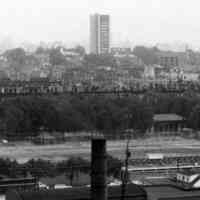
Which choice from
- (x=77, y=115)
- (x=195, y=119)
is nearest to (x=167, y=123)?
(x=195, y=119)

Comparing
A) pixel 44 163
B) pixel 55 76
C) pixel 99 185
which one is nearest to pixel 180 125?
pixel 44 163

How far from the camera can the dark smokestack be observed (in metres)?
7.17

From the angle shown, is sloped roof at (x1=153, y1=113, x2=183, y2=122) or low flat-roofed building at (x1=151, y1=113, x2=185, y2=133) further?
sloped roof at (x1=153, y1=113, x2=183, y2=122)

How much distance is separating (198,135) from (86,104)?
5.01 m

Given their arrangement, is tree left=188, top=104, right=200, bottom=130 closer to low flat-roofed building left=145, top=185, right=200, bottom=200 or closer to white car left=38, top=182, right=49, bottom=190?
white car left=38, top=182, right=49, bottom=190

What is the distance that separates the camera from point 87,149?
22703 millimetres

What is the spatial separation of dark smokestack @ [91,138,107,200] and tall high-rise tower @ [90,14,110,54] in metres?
76.8

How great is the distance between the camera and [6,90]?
38906 millimetres

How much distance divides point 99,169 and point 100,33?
78384 millimetres

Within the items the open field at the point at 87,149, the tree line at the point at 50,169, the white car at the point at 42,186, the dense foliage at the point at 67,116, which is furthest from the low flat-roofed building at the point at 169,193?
the dense foliage at the point at 67,116

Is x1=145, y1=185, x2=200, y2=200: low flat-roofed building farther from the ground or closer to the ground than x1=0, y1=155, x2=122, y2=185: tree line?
farther from the ground

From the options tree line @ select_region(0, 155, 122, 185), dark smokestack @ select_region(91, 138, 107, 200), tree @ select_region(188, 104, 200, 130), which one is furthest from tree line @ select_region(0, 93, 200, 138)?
dark smokestack @ select_region(91, 138, 107, 200)

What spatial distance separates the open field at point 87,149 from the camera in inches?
830

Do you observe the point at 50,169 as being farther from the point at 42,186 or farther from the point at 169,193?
the point at 169,193
